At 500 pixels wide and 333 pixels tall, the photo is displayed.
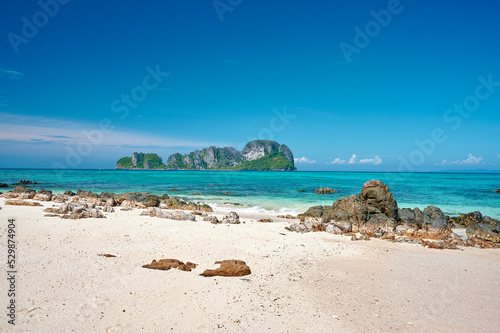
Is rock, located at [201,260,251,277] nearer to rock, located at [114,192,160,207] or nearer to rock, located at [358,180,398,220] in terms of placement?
rock, located at [358,180,398,220]

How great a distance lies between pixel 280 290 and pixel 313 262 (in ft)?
9.56

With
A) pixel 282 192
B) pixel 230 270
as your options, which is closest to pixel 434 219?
pixel 230 270

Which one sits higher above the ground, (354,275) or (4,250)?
(4,250)

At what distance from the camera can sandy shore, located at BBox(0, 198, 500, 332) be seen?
5582 millimetres

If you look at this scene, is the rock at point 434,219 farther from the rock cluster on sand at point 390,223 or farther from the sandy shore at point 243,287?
the sandy shore at point 243,287

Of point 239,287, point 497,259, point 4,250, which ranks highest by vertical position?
point 4,250

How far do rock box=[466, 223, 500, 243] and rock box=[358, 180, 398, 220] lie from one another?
488 centimetres

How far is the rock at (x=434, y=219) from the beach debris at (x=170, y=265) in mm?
15759

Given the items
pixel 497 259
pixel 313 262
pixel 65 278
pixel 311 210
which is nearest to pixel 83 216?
pixel 65 278

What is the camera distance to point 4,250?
28.6 feet

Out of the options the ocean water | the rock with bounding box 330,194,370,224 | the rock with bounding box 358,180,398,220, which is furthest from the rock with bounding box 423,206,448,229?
the ocean water

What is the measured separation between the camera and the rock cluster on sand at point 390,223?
14984mm

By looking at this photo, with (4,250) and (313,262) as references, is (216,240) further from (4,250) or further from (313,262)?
(4,250)

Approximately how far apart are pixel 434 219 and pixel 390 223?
144 inches
